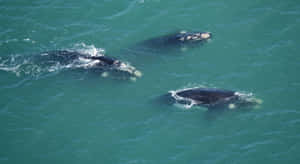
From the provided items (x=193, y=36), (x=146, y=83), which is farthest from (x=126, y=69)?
(x=193, y=36)

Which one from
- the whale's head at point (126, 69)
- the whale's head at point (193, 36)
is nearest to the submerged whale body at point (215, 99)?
the whale's head at point (126, 69)

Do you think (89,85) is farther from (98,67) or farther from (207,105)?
(207,105)

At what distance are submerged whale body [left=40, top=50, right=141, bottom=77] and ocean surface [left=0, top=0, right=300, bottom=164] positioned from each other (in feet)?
2.09

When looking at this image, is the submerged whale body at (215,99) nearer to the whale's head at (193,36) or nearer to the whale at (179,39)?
the whale at (179,39)

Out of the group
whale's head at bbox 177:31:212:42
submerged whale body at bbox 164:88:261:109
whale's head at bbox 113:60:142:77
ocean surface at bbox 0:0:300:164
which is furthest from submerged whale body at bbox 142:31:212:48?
submerged whale body at bbox 164:88:261:109

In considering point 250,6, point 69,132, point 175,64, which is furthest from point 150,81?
point 250,6

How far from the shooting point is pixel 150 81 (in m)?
34.3

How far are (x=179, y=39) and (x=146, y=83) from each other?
16.7ft

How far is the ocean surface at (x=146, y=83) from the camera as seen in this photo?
3020 centimetres

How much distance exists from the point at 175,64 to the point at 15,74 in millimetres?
13171

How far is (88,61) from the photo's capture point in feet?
116

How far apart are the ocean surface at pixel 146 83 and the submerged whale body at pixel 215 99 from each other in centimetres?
52

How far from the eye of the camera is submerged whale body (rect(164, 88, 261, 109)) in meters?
31.6

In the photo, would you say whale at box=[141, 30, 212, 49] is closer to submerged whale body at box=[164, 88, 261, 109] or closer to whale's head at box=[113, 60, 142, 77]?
whale's head at box=[113, 60, 142, 77]
